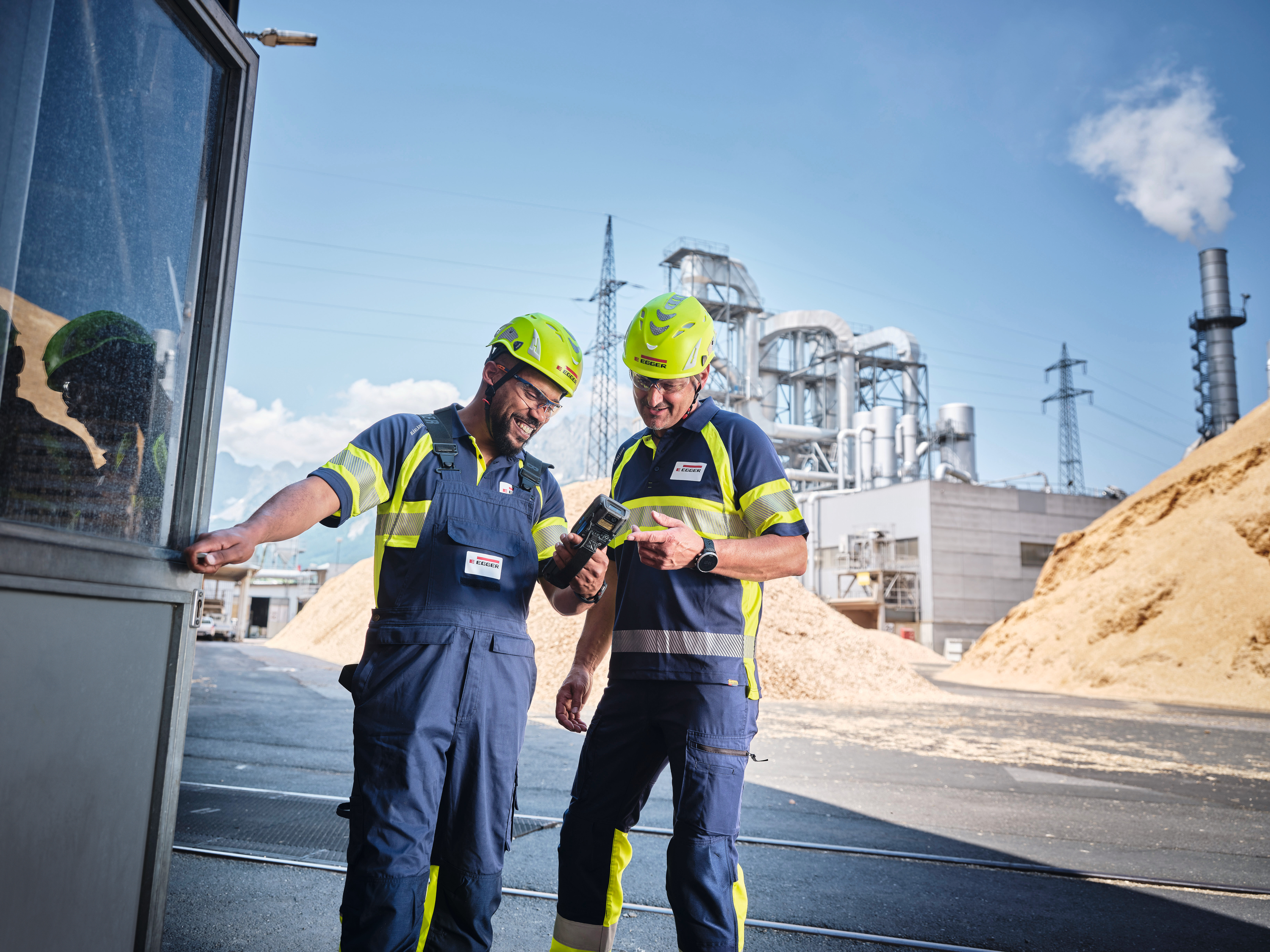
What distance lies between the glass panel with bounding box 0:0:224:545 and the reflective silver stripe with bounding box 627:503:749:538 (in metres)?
1.32

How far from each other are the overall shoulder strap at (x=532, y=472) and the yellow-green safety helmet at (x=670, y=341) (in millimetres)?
412

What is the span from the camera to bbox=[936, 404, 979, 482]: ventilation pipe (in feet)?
182

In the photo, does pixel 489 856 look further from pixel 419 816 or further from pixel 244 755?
pixel 244 755

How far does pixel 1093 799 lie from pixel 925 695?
11.2 meters

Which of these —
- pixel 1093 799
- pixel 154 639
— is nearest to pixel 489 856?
pixel 154 639

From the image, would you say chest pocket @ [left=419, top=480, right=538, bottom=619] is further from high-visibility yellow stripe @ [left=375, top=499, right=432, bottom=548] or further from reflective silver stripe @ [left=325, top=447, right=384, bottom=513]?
reflective silver stripe @ [left=325, top=447, right=384, bottom=513]

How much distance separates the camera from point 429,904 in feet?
7.46

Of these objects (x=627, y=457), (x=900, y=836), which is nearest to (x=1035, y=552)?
(x=900, y=836)

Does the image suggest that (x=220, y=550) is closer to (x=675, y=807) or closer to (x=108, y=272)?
(x=108, y=272)

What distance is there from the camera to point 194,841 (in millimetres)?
4246

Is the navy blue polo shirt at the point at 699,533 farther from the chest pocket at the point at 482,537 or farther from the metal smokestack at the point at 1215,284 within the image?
the metal smokestack at the point at 1215,284

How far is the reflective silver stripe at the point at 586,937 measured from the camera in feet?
7.96

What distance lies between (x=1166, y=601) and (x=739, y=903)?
24.2 m

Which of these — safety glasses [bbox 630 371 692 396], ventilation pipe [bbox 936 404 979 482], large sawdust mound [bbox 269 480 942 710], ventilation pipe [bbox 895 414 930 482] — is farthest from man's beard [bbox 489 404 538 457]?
ventilation pipe [bbox 936 404 979 482]
